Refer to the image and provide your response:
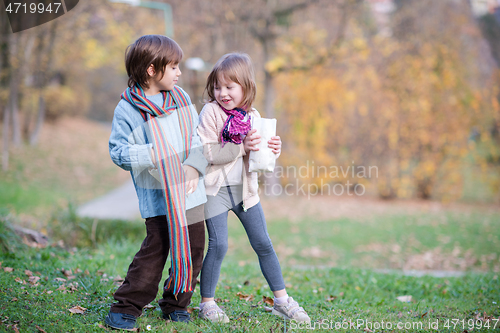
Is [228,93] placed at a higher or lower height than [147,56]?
lower

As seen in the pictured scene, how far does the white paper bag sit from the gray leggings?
25cm

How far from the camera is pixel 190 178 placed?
91.4 inches

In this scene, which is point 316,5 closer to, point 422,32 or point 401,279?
point 422,32

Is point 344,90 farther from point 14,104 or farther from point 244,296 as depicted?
point 14,104

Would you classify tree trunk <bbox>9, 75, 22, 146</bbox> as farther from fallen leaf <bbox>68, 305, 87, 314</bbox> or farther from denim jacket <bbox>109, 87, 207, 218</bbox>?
denim jacket <bbox>109, 87, 207, 218</bbox>

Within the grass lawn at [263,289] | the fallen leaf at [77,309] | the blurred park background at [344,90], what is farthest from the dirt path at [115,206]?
the fallen leaf at [77,309]

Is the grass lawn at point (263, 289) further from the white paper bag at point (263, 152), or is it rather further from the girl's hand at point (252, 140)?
the girl's hand at point (252, 140)

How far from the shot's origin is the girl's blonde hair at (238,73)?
94.6 inches

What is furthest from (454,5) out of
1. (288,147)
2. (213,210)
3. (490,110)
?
(213,210)

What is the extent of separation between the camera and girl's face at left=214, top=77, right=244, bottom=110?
2414 mm

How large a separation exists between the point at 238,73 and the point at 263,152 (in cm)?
49

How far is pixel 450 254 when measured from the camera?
696 centimetres

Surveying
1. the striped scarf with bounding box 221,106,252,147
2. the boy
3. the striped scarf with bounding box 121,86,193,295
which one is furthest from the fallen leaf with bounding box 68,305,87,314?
the striped scarf with bounding box 221,106,252,147

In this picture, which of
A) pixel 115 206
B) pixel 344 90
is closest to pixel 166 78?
pixel 115 206
